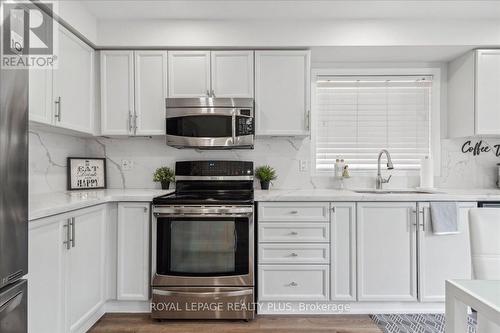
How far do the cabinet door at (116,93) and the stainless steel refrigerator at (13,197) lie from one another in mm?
1414

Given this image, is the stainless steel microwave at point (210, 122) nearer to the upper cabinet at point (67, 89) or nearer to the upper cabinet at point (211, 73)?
the upper cabinet at point (211, 73)

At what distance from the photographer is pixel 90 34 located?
252 cm

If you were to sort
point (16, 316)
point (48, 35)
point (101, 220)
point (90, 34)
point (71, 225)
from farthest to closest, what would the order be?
1. point (90, 34)
2. point (101, 220)
3. point (48, 35)
4. point (71, 225)
5. point (16, 316)

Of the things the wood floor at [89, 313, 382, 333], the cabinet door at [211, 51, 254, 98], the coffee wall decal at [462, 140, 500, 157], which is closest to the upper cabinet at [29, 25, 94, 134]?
the cabinet door at [211, 51, 254, 98]


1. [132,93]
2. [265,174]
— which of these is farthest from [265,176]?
[132,93]

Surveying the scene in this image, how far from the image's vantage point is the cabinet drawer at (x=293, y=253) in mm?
2371

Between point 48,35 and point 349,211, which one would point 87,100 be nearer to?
point 48,35

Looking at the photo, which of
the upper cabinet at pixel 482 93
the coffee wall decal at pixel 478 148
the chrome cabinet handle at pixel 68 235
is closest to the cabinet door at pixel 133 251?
the chrome cabinet handle at pixel 68 235

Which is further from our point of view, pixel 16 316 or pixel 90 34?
pixel 90 34

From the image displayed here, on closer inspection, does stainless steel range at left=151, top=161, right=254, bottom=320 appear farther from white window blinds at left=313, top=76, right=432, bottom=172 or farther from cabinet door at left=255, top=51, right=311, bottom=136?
white window blinds at left=313, top=76, right=432, bottom=172

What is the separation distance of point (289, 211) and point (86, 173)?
1.83 metres

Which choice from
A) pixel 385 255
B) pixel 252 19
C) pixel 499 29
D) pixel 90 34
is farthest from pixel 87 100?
pixel 499 29

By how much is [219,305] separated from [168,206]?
81 centimetres

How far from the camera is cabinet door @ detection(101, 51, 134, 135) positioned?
271 centimetres
